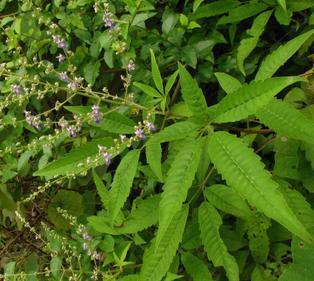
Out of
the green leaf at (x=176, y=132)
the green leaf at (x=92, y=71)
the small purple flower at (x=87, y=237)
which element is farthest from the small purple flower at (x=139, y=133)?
the green leaf at (x=92, y=71)

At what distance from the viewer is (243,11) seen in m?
2.79

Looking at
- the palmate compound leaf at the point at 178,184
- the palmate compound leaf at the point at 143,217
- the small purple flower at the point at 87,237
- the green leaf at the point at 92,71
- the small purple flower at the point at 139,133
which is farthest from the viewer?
the green leaf at the point at 92,71

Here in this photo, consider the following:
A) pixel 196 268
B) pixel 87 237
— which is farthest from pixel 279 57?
pixel 87 237

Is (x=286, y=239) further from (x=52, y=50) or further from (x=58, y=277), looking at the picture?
(x=52, y=50)

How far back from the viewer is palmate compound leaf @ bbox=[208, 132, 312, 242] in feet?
4.76

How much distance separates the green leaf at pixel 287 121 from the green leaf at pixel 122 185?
0.58 meters

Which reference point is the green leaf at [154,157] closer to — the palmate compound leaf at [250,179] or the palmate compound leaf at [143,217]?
the palmate compound leaf at [143,217]

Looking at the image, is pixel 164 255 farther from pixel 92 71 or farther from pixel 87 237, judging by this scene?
pixel 92 71

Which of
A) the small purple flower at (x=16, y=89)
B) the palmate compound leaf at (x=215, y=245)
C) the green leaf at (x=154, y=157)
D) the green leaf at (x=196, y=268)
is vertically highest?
the small purple flower at (x=16, y=89)

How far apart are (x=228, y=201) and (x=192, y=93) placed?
0.74 m

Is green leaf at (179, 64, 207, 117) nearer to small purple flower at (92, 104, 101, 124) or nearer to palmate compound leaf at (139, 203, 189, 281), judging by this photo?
small purple flower at (92, 104, 101, 124)

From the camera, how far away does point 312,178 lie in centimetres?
245

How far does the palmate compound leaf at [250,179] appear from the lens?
57.1 inches

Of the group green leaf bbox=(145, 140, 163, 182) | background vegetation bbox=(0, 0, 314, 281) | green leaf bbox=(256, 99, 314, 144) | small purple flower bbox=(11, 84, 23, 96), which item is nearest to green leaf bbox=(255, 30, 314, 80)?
background vegetation bbox=(0, 0, 314, 281)
